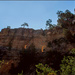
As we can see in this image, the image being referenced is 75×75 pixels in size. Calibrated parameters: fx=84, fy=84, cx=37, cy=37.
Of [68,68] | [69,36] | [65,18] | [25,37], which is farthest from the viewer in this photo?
[25,37]

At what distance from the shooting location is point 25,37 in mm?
29797

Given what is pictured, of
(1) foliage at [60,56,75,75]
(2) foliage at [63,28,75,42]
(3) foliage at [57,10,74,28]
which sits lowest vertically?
(1) foliage at [60,56,75,75]

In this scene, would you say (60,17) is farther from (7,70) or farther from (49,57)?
(7,70)

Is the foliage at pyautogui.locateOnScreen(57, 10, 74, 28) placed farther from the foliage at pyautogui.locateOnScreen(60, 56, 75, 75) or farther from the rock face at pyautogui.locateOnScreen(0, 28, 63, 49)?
the foliage at pyautogui.locateOnScreen(60, 56, 75, 75)

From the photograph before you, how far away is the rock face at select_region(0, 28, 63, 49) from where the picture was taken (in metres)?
26.8

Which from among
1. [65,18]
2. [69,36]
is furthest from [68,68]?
[65,18]

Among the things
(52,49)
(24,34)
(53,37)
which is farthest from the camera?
(24,34)

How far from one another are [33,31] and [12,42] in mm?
9069

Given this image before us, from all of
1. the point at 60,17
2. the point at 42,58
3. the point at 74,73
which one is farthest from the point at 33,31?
the point at 74,73

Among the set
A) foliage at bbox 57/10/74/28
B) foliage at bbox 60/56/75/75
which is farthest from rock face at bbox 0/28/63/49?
foliage at bbox 60/56/75/75

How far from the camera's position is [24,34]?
102 feet

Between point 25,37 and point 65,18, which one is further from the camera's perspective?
point 25,37

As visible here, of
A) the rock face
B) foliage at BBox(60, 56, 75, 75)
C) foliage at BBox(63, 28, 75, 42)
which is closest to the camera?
foliage at BBox(60, 56, 75, 75)

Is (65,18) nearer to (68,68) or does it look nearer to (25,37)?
(25,37)
